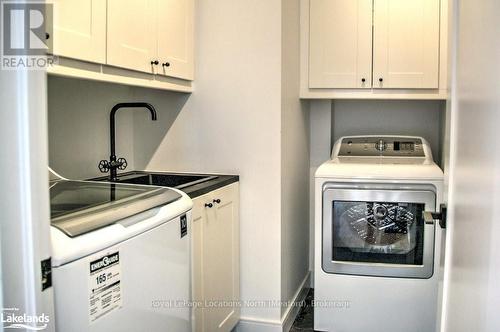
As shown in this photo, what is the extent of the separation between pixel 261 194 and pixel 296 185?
44cm

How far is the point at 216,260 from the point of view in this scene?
7.83 feet

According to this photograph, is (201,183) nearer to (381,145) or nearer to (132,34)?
(132,34)

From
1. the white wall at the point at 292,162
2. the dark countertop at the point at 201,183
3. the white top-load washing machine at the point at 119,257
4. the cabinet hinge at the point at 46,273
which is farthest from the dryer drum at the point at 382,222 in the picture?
the cabinet hinge at the point at 46,273

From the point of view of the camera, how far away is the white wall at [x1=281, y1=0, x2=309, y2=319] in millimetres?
2656

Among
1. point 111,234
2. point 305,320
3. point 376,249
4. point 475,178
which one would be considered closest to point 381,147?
point 376,249

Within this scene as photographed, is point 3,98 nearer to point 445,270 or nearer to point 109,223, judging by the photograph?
point 109,223

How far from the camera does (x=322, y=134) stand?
→ 3.38 meters

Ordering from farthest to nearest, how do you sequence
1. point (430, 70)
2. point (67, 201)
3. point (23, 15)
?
1. point (430, 70)
2. point (67, 201)
3. point (23, 15)

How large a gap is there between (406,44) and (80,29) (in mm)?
1942

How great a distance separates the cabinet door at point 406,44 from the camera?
113 inches

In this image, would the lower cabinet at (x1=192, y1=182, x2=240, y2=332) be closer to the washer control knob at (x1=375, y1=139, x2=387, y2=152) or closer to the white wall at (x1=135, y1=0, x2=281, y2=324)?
the white wall at (x1=135, y1=0, x2=281, y2=324)

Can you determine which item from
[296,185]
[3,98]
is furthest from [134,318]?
[296,185]

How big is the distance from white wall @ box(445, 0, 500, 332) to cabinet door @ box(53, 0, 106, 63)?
1.19m

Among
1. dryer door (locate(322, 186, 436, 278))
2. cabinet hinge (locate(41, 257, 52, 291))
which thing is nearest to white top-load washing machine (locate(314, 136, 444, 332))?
dryer door (locate(322, 186, 436, 278))
